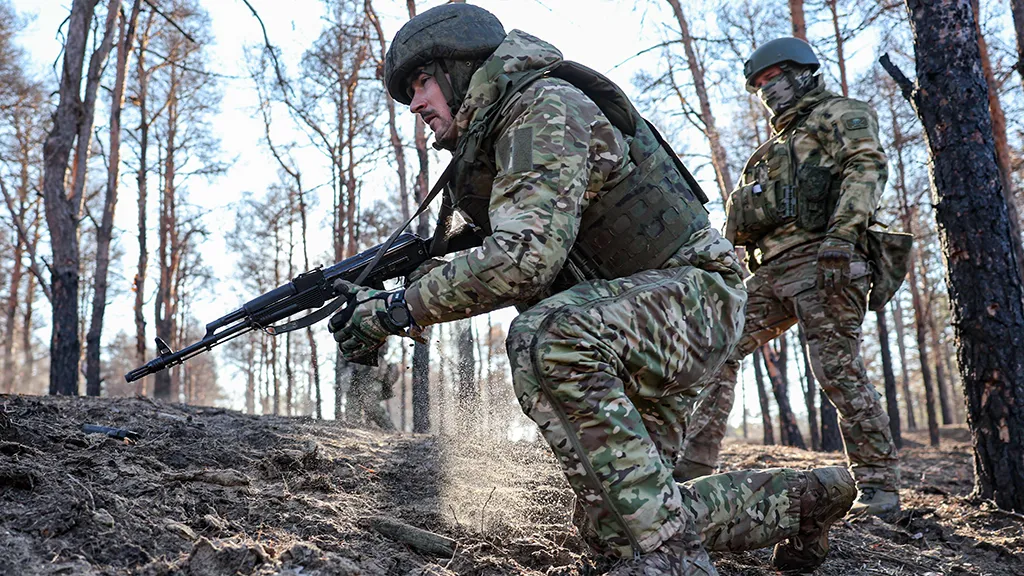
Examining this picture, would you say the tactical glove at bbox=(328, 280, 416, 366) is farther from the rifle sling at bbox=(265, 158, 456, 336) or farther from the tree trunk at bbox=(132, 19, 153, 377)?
the tree trunk at bbox=(132, 19, 153, 377)

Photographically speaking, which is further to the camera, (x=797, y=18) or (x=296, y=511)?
(x=797, y=18)

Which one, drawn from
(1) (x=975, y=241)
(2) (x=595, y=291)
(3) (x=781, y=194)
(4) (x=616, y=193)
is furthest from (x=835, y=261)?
(2) (x=595, y=291)

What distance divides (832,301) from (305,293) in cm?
281

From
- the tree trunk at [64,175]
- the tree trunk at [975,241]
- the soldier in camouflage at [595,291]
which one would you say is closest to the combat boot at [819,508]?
the soldier in camouflage at [595,291]

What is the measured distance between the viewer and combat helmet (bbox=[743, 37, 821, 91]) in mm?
4387

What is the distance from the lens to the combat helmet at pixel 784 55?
4.39m

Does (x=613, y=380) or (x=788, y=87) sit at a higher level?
(x=788, y=87)

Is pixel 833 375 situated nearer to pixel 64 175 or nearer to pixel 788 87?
pixel 788 87

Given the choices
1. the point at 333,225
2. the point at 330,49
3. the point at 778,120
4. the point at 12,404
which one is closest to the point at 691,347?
the point at 778,120

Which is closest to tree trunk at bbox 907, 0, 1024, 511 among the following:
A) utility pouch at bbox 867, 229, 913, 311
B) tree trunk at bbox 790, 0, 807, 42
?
utility pouch at bbox 867, 229, 913, 311

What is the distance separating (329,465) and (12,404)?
175cm

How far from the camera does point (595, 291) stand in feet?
7.47

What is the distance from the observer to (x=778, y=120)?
446cm

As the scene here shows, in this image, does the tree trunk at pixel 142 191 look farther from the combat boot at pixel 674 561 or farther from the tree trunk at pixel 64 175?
the combat boot at pixel 674 561
